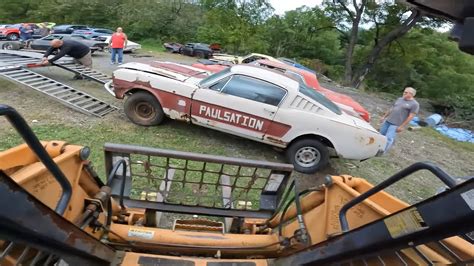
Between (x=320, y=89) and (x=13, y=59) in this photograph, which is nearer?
(x=13, y=59)

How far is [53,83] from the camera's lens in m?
7.34

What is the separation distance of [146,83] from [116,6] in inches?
1349

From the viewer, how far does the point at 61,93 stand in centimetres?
708

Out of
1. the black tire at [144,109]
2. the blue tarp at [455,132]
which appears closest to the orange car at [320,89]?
the black tire at [144,109]

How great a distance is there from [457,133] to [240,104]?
11302mm

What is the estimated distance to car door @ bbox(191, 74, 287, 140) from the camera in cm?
573

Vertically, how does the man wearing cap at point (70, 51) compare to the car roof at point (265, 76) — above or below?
below

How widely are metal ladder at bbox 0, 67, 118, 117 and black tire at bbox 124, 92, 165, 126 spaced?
84 cm

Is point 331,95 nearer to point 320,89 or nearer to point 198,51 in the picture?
point 320,89

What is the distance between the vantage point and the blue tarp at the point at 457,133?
12.4 m

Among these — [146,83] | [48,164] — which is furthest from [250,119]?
[48,164]

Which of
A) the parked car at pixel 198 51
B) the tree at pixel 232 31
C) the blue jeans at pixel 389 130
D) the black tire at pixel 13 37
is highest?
the blue jeans at pixel 389 130

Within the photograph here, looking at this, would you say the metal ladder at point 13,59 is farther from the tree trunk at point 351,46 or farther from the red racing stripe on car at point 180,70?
the tree trunk at point 351,46

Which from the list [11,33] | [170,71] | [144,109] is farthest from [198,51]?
[144,109]
